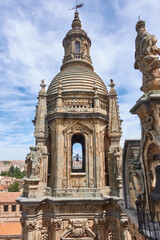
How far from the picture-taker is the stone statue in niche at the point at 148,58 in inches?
248

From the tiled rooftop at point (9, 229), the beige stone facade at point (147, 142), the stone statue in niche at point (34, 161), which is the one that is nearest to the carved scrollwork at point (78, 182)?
the stone statue in niche at point (34, 161)

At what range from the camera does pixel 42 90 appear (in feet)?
51.5

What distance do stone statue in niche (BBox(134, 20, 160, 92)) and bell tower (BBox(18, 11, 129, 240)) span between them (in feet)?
24.8

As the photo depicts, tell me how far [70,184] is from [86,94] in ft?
24.0

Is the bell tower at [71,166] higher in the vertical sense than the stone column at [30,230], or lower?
higher

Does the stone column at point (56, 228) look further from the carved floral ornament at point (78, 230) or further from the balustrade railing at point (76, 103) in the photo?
the balustrade railing at point (76, 103)

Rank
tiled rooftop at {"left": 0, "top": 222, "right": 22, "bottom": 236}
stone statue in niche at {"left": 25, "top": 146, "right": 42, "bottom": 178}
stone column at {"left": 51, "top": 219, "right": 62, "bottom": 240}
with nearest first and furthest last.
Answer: stone column at {"left": 51, "top": 219, "right": 62, "bottom": 240} → stone statue in niche at {"left": 25, "top": 146, "right": 42, "bottom": 178} → tiled rooftop at {"left": 0, "top": 222, "right": 22, "bottom": 236}

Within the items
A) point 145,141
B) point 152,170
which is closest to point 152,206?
point 152,170

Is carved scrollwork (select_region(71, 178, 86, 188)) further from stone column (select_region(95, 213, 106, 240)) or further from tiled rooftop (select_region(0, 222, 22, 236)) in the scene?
tiled rooftop (select_region(0, 222, 22, 236))

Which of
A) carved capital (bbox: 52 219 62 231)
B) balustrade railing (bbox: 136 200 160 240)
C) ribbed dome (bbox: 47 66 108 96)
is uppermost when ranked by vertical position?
ribbed dome (bbox: 47 66 108 96)

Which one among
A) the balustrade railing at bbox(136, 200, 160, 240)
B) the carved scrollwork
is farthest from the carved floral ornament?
the balustrade railing at bbox(136, 200, 160, 240)

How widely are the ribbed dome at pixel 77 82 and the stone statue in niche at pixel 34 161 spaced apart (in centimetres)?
538

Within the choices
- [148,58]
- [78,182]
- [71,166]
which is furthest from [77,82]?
[148,58]

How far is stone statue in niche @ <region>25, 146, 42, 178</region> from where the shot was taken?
42.3 feet
